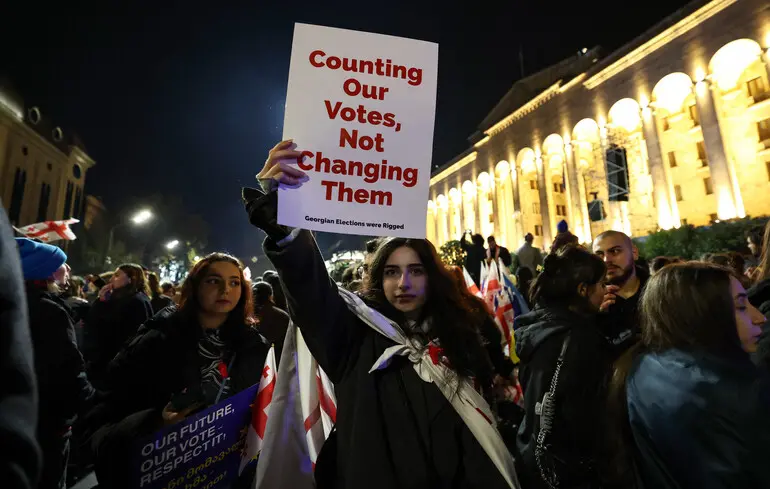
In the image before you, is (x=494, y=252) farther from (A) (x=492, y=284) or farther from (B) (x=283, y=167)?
(B) (x=283, y=167)

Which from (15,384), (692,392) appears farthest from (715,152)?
(15,384)

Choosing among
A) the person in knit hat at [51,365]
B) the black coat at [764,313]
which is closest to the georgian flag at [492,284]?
the black coat at [764,313]

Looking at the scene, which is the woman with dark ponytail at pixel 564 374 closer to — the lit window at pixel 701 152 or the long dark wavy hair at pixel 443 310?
the long dark wavy hair at pixel 443 310

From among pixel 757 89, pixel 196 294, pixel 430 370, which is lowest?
pixel 430 370

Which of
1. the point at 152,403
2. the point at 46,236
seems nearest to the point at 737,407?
the point at 152,403

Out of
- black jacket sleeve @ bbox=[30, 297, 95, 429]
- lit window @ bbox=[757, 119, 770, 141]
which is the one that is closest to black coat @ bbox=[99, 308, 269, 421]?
black jacket sleeve @ bbox=[30, 297, 95, 429]

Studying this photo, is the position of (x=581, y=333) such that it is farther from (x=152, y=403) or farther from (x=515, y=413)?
(x=152, y=403)

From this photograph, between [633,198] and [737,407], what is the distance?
31.3 m

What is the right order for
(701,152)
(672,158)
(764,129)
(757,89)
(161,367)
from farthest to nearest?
(672,158)
(701,152)
(757,89)
(764,129)
(161,367)

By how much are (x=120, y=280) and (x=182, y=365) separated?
316 centimetres

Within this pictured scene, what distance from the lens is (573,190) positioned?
30984 millimetres

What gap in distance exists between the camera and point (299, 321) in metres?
1.76

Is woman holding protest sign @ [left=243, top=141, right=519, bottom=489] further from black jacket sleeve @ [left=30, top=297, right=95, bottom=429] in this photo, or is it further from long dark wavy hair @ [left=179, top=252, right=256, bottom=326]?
black jacket sleeve @ [left=30, top=297, right=95, bottom=429]

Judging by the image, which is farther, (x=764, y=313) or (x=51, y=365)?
(x=51, y=365)
